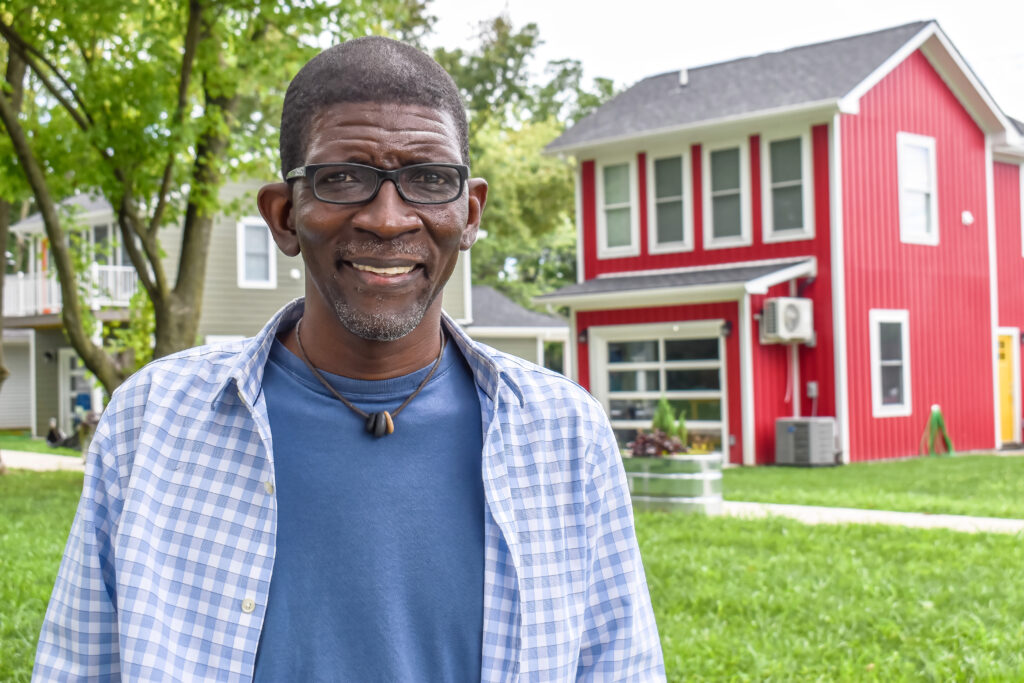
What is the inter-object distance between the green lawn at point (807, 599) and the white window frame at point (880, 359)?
28.1ft

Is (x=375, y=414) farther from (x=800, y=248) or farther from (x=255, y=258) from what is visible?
(x=255, y=258)

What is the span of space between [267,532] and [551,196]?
3122 cm

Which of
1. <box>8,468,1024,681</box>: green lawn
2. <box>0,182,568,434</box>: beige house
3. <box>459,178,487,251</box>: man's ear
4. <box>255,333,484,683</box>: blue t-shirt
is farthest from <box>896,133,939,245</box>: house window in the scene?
<box>255,333,484,683</box>: blue t-shirt

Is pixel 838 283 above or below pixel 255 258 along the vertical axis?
below

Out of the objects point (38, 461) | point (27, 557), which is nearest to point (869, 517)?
point (27, 557)

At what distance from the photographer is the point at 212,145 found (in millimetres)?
12016

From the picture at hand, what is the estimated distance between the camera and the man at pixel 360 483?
189 centimetres

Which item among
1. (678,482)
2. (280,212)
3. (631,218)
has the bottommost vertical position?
(678,482)

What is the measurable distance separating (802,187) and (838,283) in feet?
5.07

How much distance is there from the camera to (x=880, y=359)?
60.0 feet

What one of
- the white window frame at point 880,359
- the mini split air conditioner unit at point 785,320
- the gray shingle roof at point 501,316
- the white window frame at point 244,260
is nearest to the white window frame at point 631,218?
the mini split air conditioner unit at point 785,320

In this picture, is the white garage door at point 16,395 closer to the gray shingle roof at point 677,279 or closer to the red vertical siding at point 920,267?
the gray shingle roof at point 677,279

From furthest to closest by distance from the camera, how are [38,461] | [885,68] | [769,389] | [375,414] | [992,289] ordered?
1. [992,289]
2. [38,461]
3. [885,68]
4. [769,389]
5. [375,414]

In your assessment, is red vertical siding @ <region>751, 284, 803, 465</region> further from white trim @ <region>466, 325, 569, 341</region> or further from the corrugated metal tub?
white trim @ <region>466, 325, 569, 341</region>
